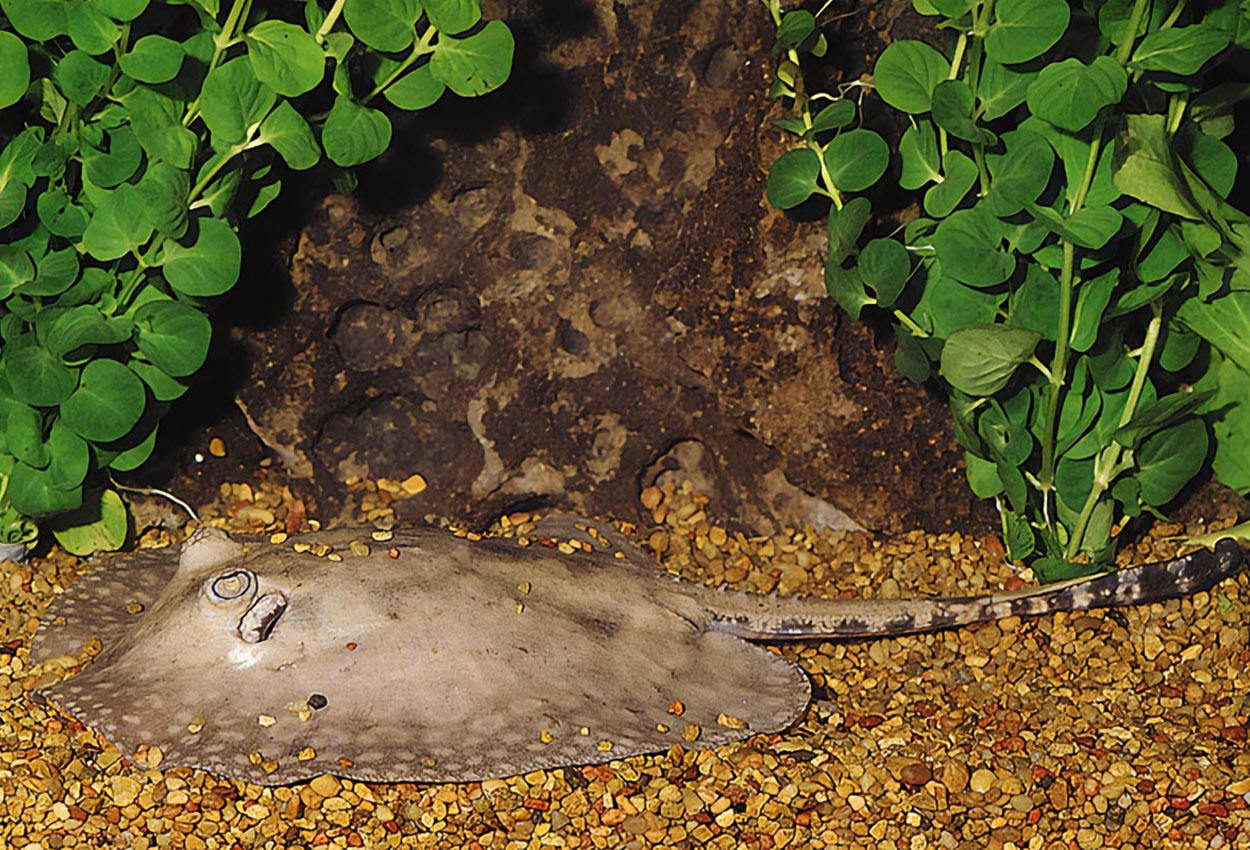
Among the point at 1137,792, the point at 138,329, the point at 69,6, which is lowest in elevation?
the point at 1137,792

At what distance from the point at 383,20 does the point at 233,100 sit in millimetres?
442

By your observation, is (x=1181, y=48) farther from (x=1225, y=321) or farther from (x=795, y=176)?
(x=795, y=176)

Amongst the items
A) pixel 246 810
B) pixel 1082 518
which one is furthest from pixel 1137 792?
pixel 246 810

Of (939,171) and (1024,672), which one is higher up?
(939,171)

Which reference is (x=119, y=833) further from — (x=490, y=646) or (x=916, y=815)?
(x=916, y=815)

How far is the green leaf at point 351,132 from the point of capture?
11.5 ft

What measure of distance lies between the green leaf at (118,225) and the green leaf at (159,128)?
0.47 ft

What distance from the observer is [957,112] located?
3.38 metres

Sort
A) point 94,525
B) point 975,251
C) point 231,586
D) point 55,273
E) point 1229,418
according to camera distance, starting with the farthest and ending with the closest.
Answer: point 94,525
point 1229,418
point 55,273
point 975,251
point 231,586

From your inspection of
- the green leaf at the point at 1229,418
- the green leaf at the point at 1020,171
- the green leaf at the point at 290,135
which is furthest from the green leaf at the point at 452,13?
the green leaf at the point at 1229,418

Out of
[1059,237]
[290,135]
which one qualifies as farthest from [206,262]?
[1059,237]

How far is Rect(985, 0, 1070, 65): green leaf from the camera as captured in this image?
3209 mm

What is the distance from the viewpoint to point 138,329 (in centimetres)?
372

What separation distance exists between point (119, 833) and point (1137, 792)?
2419 millimetres
